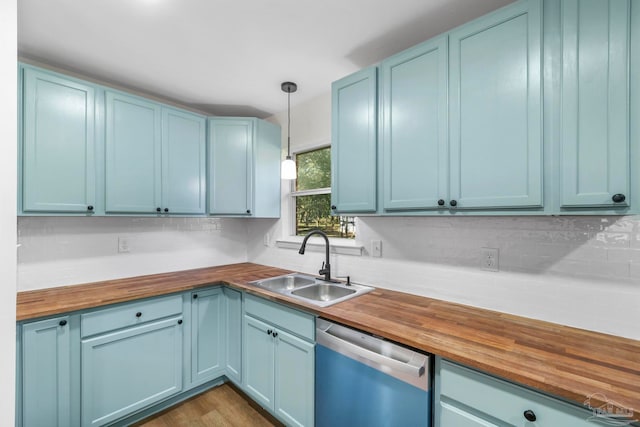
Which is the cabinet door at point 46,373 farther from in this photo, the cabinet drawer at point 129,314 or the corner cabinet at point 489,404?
the corner cabinet at point 489,404

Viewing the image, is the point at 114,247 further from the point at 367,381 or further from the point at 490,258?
the point at 490,258

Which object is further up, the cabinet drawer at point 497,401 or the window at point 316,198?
the window at point 316,198

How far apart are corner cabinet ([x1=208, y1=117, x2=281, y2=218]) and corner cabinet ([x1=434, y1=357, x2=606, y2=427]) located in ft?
6.62

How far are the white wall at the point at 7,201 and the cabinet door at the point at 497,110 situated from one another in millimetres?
1572

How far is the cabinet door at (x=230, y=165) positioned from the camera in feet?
8.73

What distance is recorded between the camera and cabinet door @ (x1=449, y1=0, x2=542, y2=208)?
1.25 m

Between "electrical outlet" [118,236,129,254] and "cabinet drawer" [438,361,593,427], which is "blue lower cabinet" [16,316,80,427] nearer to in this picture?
"electrical outlet" [118,236,129,254]

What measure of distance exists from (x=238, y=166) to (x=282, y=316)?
1465mm

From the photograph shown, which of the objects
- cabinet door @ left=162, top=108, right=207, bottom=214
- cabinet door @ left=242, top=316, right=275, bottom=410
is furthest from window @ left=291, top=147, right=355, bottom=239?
cabinet door @ left=242, top=316, right=275, bottom=410

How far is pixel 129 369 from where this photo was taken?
1938mm

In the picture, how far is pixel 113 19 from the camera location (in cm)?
161

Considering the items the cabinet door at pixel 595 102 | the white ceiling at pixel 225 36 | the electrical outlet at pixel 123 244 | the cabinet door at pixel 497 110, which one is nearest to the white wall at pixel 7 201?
the white ceiling at pixel 225 36

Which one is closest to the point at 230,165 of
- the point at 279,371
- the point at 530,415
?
the point at 279,371

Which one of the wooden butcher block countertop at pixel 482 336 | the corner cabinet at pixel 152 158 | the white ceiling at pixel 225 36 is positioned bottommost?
the wooden butcher block countertop at pixel 482 336
